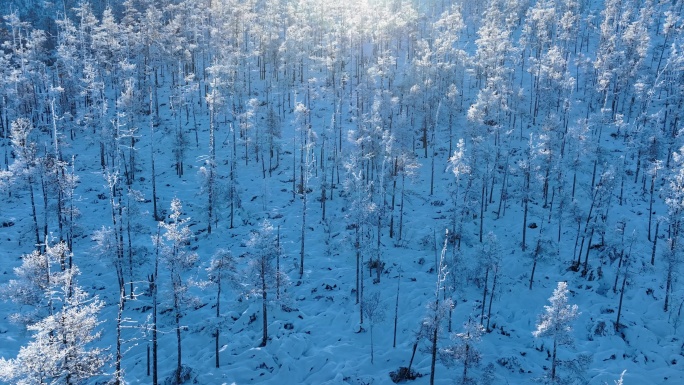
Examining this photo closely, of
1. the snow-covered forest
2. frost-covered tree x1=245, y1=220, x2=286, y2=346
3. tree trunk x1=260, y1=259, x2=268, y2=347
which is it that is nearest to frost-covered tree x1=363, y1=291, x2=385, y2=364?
the snow-covered forest

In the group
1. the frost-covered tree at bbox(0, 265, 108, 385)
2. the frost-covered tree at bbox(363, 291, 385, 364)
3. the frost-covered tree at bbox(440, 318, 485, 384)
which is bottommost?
the frost-covered tree at bbox(363, 291, 385, 364)

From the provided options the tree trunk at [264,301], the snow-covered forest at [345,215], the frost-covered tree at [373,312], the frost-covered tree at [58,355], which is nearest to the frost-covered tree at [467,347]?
the snow-covered forest at [345,215]

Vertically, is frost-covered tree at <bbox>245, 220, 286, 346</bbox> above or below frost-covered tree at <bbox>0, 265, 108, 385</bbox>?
below

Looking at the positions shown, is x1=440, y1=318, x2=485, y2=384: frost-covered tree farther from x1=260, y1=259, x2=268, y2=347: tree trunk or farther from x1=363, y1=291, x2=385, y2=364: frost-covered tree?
x1=260, y1=259, x2=268, y2=347: tree trunk

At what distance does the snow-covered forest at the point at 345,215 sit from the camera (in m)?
33.2

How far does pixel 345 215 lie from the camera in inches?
1869

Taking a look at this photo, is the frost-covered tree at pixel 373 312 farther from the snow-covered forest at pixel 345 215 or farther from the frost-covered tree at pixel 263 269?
the frost-covered tree at pixel 263 269

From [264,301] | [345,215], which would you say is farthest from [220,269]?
[345,215]

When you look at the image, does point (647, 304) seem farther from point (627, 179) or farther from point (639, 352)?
point (627, 179)

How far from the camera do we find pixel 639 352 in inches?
1387

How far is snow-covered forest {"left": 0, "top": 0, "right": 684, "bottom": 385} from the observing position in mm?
33156

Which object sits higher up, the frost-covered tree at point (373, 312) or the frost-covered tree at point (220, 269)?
the frost-covered tree at point (220, 269)

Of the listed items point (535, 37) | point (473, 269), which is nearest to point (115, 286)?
point (473, 269)

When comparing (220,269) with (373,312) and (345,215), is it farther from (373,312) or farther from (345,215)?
(345,215)
